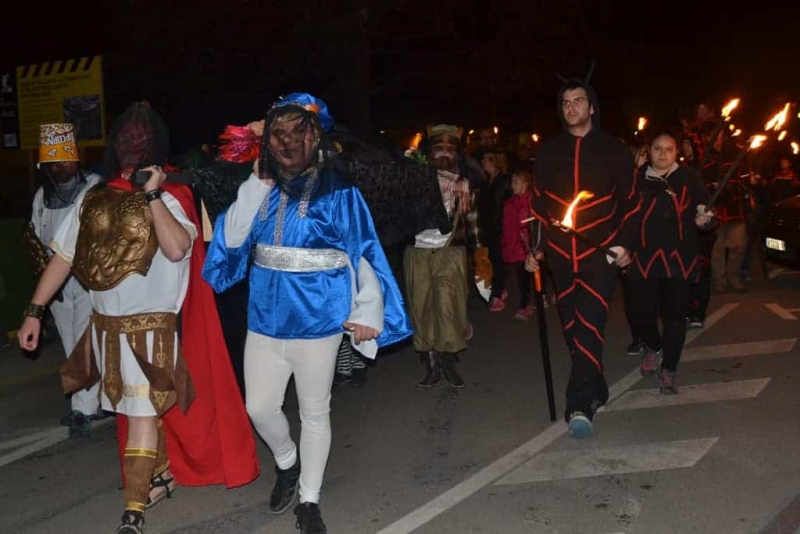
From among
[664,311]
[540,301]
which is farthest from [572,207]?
[664,311]

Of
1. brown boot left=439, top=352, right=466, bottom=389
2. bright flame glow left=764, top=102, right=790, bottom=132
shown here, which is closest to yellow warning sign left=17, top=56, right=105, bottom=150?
brown boot left=439, top=352, right=466, bottom=389

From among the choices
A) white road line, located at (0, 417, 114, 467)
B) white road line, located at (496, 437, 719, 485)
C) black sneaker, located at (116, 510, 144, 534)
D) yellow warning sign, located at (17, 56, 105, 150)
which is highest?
yellow warning sign, located at (17, 56, 105, 150)

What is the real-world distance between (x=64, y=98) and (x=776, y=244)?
9090 millimetres

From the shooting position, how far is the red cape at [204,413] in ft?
15.8

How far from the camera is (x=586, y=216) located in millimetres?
6016

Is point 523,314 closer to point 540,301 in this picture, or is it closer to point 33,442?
point 540,301

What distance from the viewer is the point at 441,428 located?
628cm

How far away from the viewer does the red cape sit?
4.81 m

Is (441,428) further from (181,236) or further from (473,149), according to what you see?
(473,149)

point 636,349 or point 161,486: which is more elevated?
point 636,349

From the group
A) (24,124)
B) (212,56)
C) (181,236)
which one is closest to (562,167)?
(181,236)

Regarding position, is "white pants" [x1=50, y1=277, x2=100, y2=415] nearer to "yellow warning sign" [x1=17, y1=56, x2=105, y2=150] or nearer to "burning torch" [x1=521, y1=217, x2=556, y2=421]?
"burning torch" [x1=521, y1=217, x2=556, y2=421]

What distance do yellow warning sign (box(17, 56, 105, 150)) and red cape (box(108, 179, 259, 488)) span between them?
22.9 feet

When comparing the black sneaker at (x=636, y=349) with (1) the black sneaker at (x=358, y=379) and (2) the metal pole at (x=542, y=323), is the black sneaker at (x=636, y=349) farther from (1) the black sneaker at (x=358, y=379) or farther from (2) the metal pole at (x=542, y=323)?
(1) the black sneaker at (x=358, y=379)
